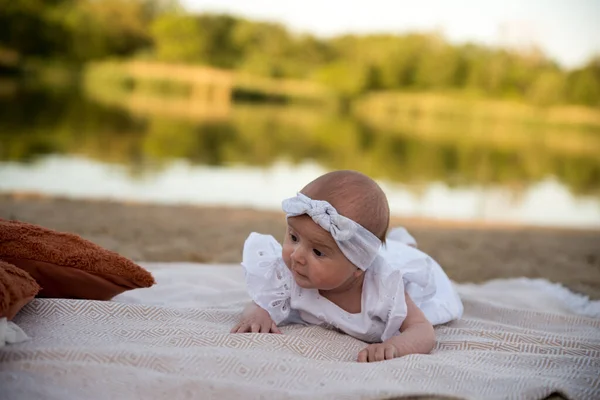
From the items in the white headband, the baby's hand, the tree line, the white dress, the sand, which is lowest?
the sand

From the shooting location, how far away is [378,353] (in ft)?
7.46

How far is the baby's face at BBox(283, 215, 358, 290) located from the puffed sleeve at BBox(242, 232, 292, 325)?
19 cm

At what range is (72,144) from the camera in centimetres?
1238

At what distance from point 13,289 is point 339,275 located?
44.8 inches

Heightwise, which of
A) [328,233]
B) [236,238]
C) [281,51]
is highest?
[281,51]

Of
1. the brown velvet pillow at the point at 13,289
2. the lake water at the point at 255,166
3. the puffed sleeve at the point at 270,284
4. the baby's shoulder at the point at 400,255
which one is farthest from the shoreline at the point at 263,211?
the brown velvet pillow at the point at 13,289

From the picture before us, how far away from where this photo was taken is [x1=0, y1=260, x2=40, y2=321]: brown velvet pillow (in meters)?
1.98

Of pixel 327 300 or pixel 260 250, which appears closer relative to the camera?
pixel 327 300

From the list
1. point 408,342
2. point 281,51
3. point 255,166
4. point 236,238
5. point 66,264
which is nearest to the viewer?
point 408,342

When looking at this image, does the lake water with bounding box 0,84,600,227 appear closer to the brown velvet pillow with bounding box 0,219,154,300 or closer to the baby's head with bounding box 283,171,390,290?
the brown velvet pillow with bounding box 0,219,154,300

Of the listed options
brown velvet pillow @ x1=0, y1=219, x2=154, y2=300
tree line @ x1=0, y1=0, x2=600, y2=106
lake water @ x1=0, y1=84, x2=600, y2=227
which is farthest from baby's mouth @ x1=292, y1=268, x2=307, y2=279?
tree line @ x1=0, y1=0, x2=600, y2=106

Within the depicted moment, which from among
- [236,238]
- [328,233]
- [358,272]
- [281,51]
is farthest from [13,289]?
[281,51]

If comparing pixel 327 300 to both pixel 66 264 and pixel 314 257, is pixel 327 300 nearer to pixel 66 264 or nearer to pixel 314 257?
pixel 314 257

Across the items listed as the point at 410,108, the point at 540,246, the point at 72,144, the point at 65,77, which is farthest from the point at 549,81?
the point at 540,246
